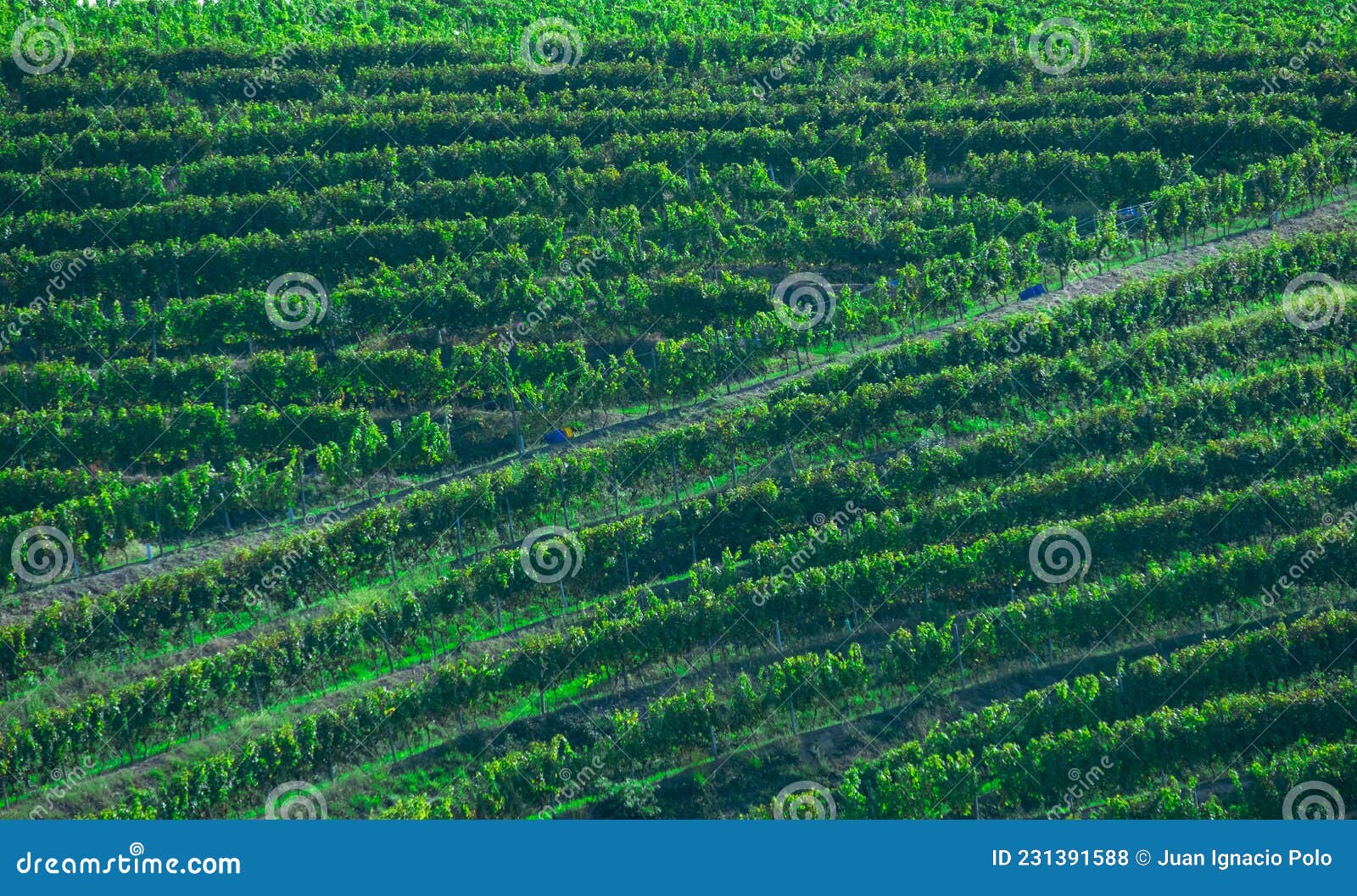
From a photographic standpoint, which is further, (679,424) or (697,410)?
(697,410)

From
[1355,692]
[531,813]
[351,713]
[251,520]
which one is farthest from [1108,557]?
[251,520]

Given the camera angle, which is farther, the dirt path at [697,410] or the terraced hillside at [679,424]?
the dirt path at [697,410]

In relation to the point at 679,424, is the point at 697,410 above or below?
above

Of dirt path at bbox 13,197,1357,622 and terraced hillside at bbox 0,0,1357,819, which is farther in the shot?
dirt path at bbox 13,197,1357,622

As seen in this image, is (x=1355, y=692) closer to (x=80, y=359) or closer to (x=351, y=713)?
(x=351, y=713)
